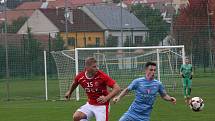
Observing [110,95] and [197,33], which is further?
[197,33]

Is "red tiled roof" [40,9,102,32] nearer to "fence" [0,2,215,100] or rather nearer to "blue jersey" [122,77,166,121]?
"fence" [0,2,215,100]

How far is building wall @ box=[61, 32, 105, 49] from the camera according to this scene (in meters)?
41.5

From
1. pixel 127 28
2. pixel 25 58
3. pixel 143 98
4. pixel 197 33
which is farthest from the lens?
pixel 127 28

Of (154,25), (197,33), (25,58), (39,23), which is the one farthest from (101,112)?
(39,23)

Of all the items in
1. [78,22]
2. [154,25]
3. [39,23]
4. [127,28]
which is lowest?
[127,28]

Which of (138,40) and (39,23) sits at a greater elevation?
(39,23)

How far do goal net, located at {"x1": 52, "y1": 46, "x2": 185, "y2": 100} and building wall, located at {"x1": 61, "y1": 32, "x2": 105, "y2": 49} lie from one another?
28.5 feet

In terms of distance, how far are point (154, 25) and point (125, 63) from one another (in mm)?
9542

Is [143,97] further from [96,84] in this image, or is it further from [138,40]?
[138,40]

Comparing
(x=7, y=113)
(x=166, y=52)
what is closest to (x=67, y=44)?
(x=166, y=52)

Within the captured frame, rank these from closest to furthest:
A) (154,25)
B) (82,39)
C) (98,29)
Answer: (154,25)
(82,39)
(98,29)

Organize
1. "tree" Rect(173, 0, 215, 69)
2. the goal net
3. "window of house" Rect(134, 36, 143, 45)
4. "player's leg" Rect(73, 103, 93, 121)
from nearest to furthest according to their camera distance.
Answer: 1. "player's leg" Rect(73, 103, 93, 121)
2. the goal net
3. "tree" Rect(173, 0, 215, 69)
4. "window of house" Rect(134, 36, 143, 45)

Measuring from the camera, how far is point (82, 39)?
44.0 m

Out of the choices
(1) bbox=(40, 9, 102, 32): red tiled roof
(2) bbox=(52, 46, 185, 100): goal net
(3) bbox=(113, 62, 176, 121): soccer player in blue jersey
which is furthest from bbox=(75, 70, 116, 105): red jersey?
(1) bbox=(40, 9, 102, 32): red tiled roof
